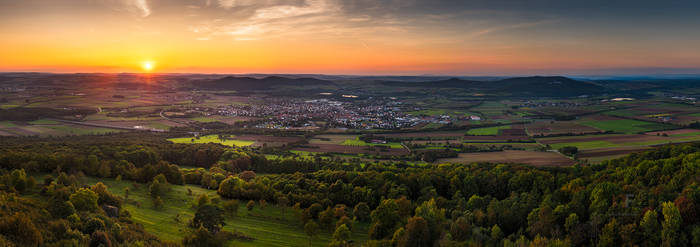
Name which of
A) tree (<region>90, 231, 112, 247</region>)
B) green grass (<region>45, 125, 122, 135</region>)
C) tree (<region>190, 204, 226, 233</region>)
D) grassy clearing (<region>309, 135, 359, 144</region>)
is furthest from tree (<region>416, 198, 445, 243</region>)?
green grass (<region>45, 125, 122, 135</region>)

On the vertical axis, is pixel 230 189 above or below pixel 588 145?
above

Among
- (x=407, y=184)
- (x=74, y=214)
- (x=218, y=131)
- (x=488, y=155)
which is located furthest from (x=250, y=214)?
(x=218, y=131)

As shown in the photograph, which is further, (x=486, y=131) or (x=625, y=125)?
(x=625, y=125)

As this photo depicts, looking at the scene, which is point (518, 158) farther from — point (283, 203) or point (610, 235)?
point (283, 203)

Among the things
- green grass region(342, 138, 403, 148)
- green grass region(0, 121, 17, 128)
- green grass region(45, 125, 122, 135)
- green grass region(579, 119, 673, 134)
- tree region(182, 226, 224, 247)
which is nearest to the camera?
tree region(182, 226, 224, 247)

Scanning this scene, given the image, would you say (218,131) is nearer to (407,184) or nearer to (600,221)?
(407,184)

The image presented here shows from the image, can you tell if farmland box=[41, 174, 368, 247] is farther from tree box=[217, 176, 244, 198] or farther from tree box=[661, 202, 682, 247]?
tree box=[661, 202, 682, 247]

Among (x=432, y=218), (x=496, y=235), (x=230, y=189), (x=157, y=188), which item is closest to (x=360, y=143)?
(x=230, y=189)
